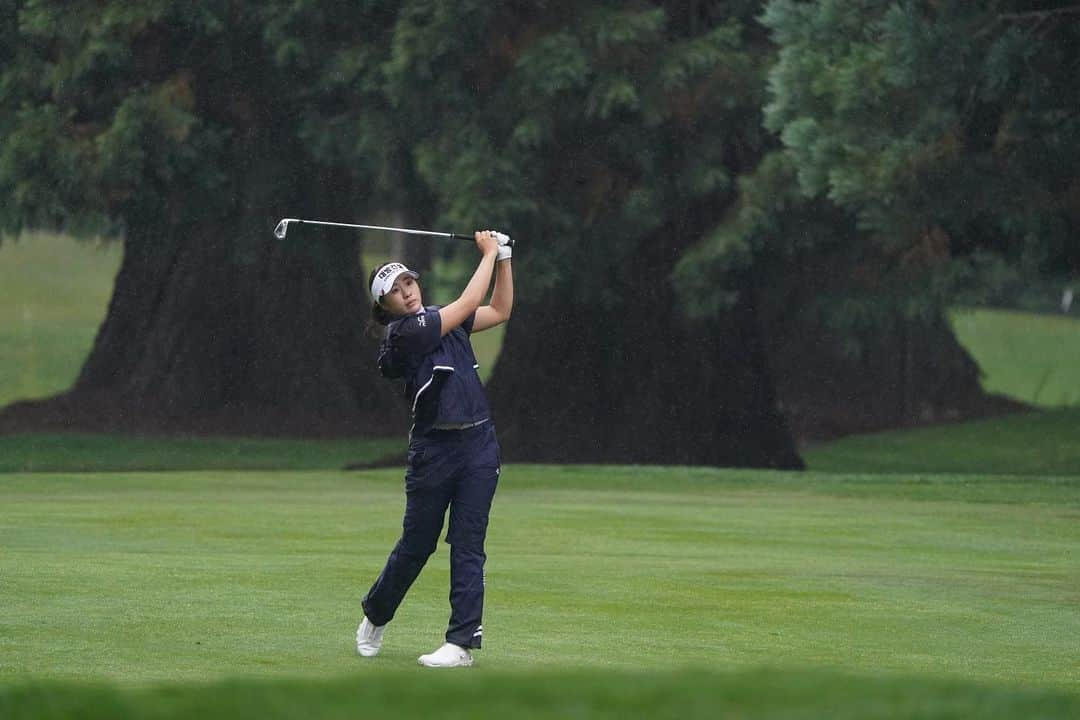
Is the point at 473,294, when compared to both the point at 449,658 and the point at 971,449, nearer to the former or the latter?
the point at 449,658

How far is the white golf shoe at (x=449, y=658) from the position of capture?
9.44m

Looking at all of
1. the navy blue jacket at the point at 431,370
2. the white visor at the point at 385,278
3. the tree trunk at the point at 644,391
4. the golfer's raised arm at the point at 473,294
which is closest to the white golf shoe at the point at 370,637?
the navy blue jacket at the point at 431,370

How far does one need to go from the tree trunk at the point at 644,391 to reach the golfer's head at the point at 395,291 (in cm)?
2125

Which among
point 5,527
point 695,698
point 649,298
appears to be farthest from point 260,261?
point 695,698

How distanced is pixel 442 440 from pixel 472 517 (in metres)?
0.36

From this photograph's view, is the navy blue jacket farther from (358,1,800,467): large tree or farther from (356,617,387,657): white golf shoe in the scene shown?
(358,1,800,467): large tree

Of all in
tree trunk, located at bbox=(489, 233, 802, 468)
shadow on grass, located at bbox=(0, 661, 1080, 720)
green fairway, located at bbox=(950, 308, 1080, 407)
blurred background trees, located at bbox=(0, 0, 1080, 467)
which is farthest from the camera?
green fairway, located at bbox=(950, 308, 1080, 407)

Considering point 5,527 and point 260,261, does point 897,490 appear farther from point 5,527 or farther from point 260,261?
point 260,261

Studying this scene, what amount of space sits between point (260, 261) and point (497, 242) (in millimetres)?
26979

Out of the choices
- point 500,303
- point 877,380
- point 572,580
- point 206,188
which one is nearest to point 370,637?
point 500,303

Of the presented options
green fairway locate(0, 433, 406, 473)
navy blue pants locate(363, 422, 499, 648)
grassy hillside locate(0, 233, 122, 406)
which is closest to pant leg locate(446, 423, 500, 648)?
navy blue pants locate(363, 422, 499, 648)

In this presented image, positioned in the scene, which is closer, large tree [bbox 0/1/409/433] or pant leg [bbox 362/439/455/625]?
pant leg [bbox 362/439/455/625]

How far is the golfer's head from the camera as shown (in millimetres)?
9828

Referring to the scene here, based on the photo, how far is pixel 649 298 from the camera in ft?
102
